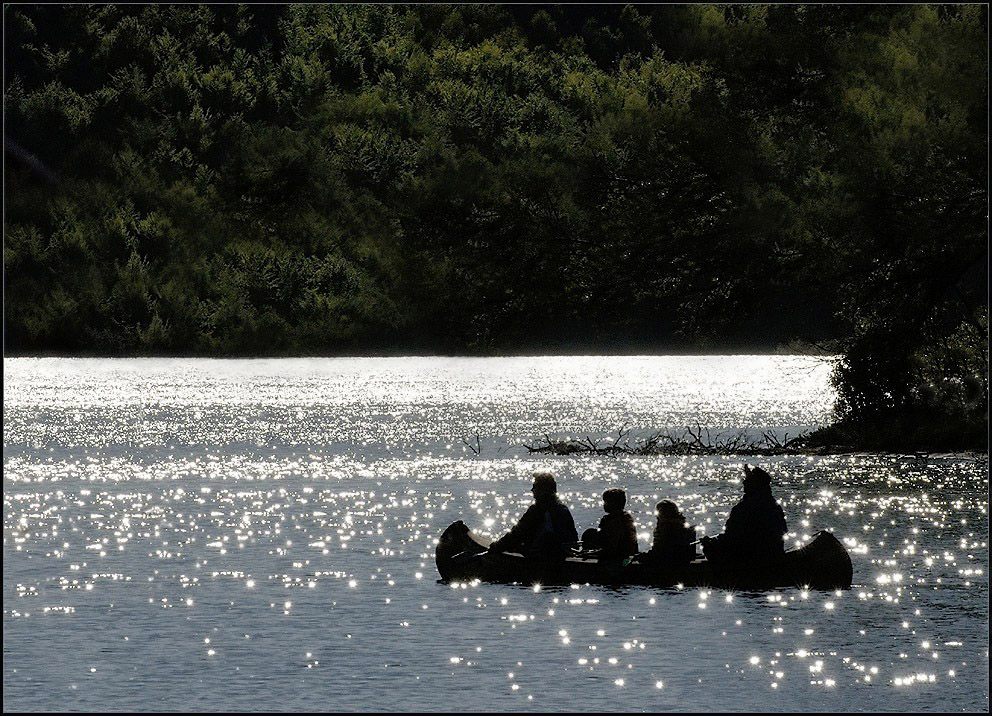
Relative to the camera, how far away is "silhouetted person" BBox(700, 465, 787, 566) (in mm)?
28531

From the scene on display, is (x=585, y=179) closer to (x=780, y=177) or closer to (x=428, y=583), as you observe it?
(x=780, y=177)

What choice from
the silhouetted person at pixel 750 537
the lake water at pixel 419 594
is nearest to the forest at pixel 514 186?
the lake water at pixel 419 594

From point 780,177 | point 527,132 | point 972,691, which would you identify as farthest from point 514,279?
point 527,132

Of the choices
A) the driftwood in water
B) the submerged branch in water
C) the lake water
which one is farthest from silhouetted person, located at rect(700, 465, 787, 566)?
the driftwood in water

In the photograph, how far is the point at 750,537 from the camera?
29.0 meters

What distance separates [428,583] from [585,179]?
14.2 meters

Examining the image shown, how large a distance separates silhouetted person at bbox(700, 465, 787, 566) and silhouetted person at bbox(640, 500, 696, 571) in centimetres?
30

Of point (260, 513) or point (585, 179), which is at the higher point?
point (585, 179)

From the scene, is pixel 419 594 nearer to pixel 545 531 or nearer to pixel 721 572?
pixel 545 531

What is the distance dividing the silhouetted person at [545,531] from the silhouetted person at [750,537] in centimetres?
211

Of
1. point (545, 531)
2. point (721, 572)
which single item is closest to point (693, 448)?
point (721, 572)

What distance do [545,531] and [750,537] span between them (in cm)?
313

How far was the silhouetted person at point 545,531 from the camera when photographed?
28984mm

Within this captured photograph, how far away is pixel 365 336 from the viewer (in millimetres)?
144875
